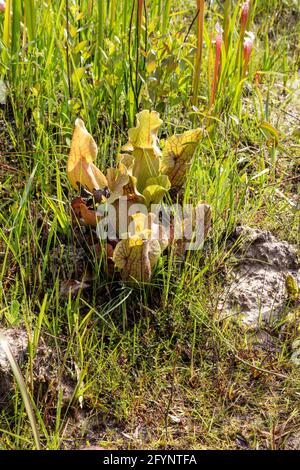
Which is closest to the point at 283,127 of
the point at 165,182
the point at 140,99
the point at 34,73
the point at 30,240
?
the point at 140,99

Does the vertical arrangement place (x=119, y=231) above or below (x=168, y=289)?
above

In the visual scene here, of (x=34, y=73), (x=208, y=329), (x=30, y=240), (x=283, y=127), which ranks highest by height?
(x=34, y=73)

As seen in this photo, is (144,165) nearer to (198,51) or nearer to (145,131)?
(145,131)

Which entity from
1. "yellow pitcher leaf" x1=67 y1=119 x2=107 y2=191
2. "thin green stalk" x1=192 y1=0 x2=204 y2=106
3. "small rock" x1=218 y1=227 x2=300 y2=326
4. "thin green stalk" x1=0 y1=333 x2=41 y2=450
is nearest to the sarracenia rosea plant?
"yellow pitcher leaf" x1=67 y1=119 x2=107 y2=191

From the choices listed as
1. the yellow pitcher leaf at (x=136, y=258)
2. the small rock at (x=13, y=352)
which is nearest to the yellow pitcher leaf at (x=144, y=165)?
the yellow pitcher leaf at (x=136, y=258)

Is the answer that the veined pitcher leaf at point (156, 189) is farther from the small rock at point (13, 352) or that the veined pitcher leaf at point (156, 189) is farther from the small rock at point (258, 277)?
the small rock at point (13, 352)

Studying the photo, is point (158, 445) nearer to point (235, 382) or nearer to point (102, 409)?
point (102, 409)
